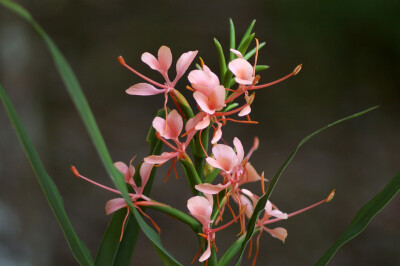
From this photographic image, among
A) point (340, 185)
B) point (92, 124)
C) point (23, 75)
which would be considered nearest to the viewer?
point (92, 124)

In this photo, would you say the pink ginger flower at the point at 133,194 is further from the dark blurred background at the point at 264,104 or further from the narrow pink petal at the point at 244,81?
the dark blurred background at the point at 264,104

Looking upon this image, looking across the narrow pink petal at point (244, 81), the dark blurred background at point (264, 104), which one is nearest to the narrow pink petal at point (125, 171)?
the narrow pink petal at point (244, 81)

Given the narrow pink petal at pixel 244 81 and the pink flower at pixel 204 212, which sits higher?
the narrow pink petal at pixel 244 81

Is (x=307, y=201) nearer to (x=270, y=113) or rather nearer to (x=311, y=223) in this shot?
(x=311, y=223)

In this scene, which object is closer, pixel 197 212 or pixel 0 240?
pixel 197 212

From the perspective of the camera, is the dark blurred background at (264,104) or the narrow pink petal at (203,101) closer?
the narrow pink petal at (203,101)

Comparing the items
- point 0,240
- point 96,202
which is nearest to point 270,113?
point 96,202

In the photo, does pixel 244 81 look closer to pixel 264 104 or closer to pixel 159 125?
pixel 159 125
